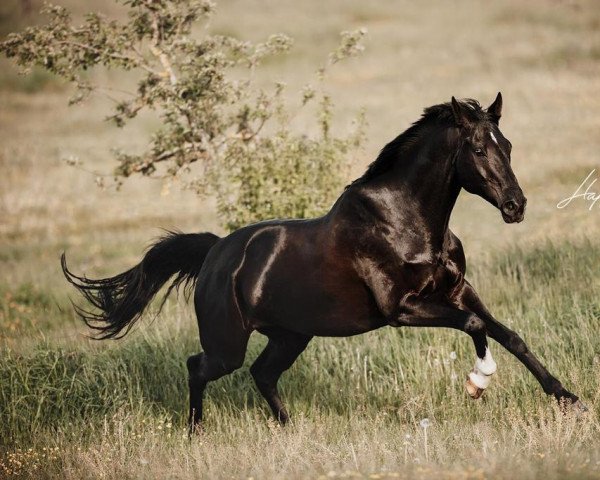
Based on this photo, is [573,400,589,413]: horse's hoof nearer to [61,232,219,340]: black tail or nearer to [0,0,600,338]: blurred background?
[61,232,219,340]: black tail

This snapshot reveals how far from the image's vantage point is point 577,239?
1227cm

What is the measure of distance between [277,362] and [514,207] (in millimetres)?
2641

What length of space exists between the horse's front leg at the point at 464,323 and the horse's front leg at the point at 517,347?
15cm

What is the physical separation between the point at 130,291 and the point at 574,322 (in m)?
4.03

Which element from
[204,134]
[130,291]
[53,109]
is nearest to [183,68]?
[204,134]

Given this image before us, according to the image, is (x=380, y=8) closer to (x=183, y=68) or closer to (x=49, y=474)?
(x=183, y=68)

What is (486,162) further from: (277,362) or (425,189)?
(277,362)

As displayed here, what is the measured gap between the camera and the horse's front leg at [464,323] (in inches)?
244

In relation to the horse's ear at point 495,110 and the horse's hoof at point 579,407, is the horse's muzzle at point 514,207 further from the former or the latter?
the horse's hoof at point 579,407

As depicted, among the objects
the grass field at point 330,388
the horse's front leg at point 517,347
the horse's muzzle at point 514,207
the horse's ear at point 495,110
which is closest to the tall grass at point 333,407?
the grass field at point 330,388

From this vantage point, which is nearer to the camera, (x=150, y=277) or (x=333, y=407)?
(x=333, y=407)

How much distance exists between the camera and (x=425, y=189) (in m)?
6.46
